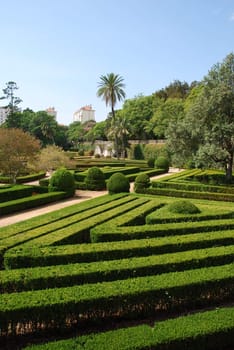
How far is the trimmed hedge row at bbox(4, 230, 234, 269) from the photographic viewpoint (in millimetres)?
8305

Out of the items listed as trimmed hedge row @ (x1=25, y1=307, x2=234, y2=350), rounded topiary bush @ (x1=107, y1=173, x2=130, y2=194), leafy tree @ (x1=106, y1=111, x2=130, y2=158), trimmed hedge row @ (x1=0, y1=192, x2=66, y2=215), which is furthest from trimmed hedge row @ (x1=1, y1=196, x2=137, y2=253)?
leafy tree @ (x1=106, y1=111, x2=130, y2=158)

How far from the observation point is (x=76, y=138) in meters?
86.4

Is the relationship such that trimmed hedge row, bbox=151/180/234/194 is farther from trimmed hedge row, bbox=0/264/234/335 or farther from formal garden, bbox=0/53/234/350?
trimmed hedge row, bbox=0/264/234/335

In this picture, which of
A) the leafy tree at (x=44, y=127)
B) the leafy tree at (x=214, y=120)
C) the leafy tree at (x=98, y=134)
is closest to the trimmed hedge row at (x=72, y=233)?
the leafy tree at (x=214, y=120)

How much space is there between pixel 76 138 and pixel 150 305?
81632mm

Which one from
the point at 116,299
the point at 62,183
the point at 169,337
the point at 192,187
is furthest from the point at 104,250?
the point at 62,183

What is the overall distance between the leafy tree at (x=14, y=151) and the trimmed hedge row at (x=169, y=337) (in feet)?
68.3

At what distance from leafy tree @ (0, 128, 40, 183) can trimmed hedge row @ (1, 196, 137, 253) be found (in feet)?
40.5

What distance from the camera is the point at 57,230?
36.8 ft

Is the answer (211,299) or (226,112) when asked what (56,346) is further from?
(226,112)

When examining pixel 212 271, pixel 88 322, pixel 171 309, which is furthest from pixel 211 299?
pixel 88 322

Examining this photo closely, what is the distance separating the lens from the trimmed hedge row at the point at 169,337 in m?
5.12

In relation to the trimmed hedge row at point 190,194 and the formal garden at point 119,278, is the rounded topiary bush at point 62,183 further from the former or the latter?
the trimmed hedge row at point 190,194

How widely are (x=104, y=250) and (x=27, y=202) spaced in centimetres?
1147
